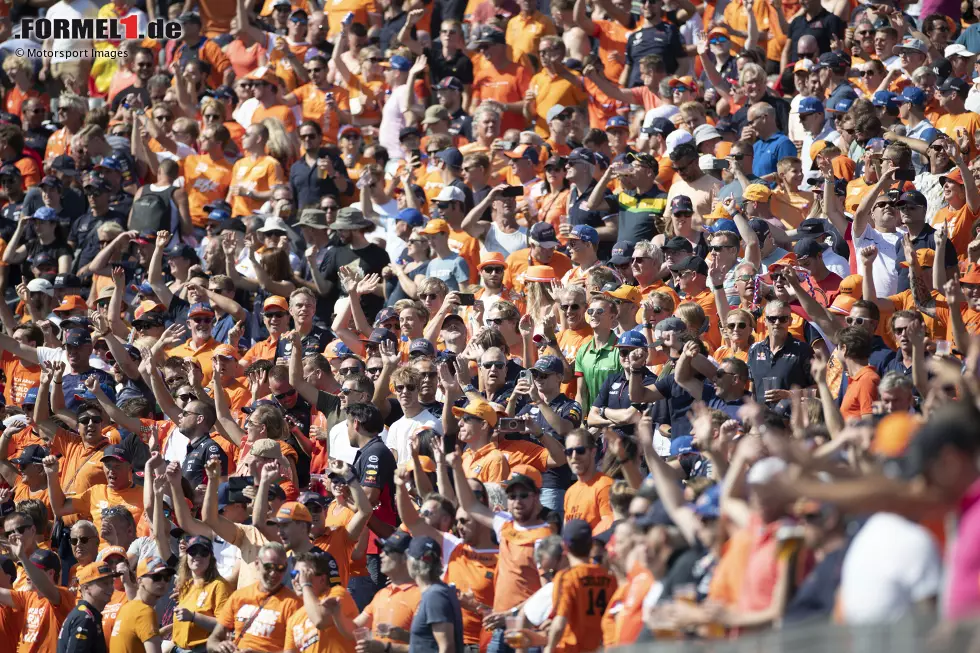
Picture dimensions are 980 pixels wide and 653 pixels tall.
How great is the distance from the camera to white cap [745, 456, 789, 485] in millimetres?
5957

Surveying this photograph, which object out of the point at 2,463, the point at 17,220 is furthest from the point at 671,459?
the point at 17,220

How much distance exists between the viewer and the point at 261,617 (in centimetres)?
931

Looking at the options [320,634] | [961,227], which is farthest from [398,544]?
[961,227]

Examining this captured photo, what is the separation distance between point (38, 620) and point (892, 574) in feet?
22.9

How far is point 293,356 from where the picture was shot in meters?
11.8

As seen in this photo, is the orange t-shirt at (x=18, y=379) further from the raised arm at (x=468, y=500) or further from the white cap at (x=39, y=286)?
the raised arm at (x=468, y=500)

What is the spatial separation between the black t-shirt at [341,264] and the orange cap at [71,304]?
7.30 feet

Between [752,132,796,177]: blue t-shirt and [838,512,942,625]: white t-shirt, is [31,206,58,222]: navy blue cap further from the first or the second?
[838,512,942,625]: white t-shirt

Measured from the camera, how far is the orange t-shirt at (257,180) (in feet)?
51.3

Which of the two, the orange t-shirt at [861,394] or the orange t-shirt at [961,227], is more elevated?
the orange t-shirt at [961,227]

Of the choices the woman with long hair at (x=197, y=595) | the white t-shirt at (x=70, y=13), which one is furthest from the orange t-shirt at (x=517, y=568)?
the white t-shirt at (x=70, y=13)

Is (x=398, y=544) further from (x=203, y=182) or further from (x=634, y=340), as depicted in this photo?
(x=203, y=182)

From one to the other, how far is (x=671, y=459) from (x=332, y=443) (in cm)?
268

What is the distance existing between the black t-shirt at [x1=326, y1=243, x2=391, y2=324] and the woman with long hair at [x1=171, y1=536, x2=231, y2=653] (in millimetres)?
3575
